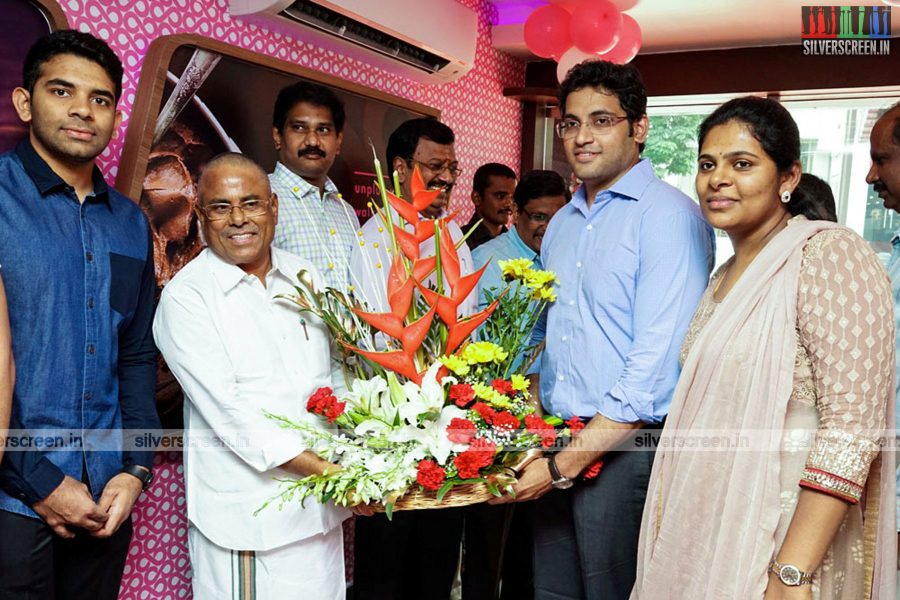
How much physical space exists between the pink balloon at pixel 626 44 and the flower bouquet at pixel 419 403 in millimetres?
2463

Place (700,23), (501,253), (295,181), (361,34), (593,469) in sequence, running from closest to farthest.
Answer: (593,469) < (295,181) < (501,253) < (361,34) < (700,23)

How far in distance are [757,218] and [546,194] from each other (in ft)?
5.01

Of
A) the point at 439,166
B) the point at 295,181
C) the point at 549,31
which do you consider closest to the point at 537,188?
the point at 439,166

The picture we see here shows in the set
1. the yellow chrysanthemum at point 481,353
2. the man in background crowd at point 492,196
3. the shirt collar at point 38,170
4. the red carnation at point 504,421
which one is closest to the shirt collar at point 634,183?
the yellow chrysanthemum at point 481,353

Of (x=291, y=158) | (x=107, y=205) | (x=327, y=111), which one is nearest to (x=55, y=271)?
(x=107, y=205)

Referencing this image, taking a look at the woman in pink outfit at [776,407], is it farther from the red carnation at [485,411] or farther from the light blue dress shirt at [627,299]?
the red carnation at [485,411]

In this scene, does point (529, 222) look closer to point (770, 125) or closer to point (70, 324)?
point (770, 125)

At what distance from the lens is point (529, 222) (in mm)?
2934

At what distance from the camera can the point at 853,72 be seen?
439 centimetres

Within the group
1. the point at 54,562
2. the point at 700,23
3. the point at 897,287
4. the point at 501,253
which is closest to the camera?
the point at 54,562

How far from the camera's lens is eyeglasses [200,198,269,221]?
1.70m

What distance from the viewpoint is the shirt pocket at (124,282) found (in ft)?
5.44

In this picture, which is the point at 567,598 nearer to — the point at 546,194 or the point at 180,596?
the point at 180,596

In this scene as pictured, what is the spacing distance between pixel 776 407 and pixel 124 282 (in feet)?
4.74
